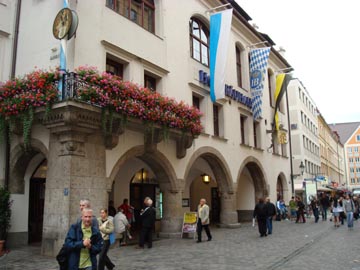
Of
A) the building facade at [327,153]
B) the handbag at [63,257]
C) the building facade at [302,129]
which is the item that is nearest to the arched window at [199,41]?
the handbag at [63,257]

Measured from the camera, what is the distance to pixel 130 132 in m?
13.9

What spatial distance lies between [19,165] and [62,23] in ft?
16.2

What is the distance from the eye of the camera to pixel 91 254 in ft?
18.5

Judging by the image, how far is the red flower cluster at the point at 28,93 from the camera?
11.0 metres

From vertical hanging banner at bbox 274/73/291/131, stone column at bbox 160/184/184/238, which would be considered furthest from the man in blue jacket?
vertical hanging banner at bbox 274/73/291/131

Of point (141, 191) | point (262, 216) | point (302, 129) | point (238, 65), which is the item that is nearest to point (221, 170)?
point (141, 191)

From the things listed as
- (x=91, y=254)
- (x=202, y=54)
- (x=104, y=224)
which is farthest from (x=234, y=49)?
(x=91, y=254)

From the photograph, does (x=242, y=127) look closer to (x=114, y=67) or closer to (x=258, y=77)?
(x=258, y=77)

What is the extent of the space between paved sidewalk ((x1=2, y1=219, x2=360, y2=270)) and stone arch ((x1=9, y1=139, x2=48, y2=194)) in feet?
6.72

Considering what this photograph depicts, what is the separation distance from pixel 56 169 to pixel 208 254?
5075mm

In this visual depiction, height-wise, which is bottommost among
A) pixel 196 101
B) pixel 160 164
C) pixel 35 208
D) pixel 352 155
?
pixel 35 208

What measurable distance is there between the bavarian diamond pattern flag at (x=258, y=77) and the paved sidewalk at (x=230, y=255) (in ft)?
31.8

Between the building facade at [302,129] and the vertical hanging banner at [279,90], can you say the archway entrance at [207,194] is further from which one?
the building facade at [302,129]

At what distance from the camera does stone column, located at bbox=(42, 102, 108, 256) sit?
36.4ft
